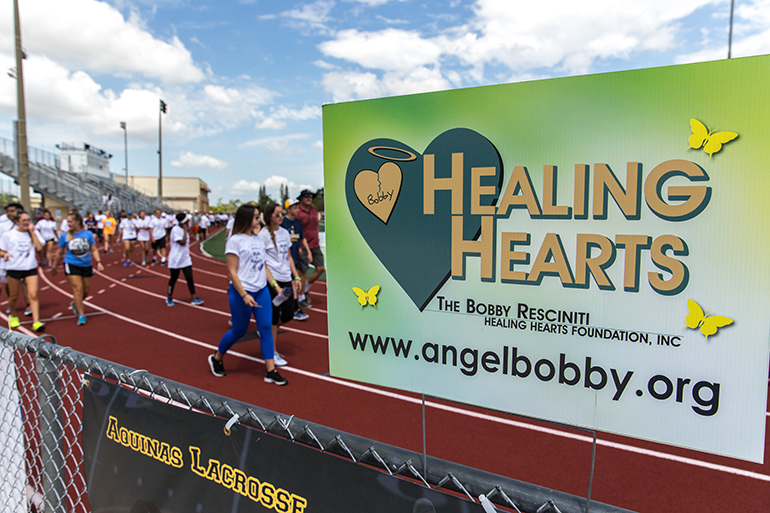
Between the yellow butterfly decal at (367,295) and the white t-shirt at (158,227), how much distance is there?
15530mm

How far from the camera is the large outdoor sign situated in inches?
42.8

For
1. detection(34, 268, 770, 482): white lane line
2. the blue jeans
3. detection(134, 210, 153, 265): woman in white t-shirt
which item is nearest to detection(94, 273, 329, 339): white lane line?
detection(34, 268, 770, 482): white lane line

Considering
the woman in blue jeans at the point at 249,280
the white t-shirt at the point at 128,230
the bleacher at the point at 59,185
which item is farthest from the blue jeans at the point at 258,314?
the bleacher at the point at 59,185

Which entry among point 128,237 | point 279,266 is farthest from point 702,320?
point 128,237

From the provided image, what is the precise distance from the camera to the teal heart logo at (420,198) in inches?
52.1

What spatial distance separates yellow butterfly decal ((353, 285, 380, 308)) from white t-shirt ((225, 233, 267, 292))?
3433 mm

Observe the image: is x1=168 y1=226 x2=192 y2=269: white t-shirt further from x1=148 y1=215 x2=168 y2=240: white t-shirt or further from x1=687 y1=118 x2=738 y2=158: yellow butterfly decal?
x1=687 y1=118 x2=738 y2=158: yellow butterfly decal

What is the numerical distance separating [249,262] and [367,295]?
3512mm

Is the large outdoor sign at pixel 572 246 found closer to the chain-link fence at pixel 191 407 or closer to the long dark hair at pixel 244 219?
the chain-link fence at pixel 191 407

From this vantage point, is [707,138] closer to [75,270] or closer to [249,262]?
[249,262]

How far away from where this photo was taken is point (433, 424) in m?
4.00

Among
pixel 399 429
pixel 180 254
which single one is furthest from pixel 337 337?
pixel 180 254

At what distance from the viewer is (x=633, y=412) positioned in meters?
1.24

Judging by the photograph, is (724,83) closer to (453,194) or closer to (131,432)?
(453,194)
